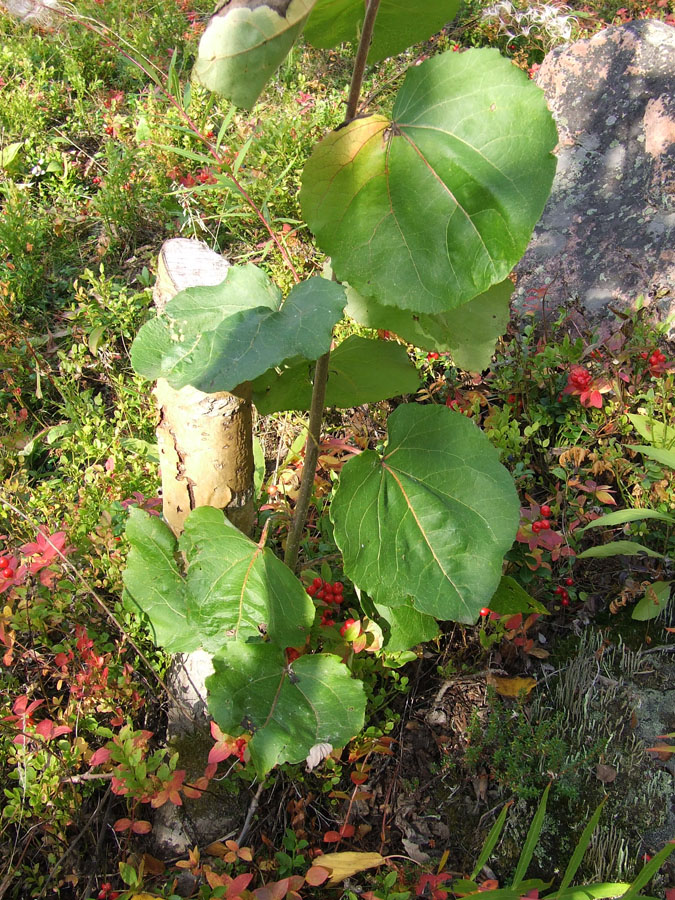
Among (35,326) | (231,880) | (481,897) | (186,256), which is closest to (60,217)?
(35,326)

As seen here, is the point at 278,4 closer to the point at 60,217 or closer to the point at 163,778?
the point at 163,778

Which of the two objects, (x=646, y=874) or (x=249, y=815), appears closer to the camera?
(x=646, y=874)

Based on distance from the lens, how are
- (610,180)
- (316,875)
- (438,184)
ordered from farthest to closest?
(610,180) < (316,875) < (438,184)

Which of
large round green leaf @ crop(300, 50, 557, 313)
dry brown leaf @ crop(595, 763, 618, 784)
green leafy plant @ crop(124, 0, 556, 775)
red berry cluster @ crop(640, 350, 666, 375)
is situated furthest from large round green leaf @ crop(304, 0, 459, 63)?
dry brown leaf @ crop(595, 763, 618, 784)

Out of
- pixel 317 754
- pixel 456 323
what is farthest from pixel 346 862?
pixel 456 323

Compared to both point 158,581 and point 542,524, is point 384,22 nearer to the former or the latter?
point 158,581

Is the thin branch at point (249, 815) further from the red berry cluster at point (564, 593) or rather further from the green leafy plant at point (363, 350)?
the red berry cluster at point (564, 593)

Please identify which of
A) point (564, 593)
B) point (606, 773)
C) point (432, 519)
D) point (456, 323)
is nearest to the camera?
point (432, 519)
